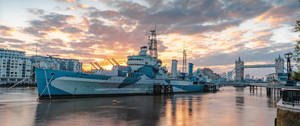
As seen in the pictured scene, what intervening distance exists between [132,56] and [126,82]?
11.1 meters

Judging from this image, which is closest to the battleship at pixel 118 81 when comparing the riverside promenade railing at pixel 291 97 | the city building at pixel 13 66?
the riverside promenade railing at pixel 291 97

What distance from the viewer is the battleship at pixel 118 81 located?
2970cm

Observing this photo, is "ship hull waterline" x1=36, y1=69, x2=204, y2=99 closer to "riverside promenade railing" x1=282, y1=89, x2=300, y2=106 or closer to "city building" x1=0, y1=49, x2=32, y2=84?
"riverside promenade railing" x1=282, y1=89, x2=300, y2=106

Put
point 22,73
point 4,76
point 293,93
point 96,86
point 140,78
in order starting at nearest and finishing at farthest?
point 293,93 → point 96,86 → point 140,78 → point 4,76 → point 22,73

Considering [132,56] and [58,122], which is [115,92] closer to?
[132,56]

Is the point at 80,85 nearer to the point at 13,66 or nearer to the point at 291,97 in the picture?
the point at 291,97

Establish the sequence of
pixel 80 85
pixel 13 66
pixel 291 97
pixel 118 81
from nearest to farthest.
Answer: pixel 291 97
pixel 80 85
pixel 118 81
pixel 13 66

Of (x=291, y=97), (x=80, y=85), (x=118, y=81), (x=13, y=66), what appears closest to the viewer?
(x=291, y=97)

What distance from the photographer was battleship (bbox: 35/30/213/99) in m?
29.7

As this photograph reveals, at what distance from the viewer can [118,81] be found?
38906mm

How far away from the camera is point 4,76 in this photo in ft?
354

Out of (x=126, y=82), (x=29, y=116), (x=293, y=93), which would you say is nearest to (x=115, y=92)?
(x=126, y=82)

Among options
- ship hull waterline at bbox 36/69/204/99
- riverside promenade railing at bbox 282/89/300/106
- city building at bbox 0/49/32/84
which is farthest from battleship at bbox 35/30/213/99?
city building at bbox 0/49/32/84

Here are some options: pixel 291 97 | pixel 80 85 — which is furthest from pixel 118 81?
pixel 291 97
